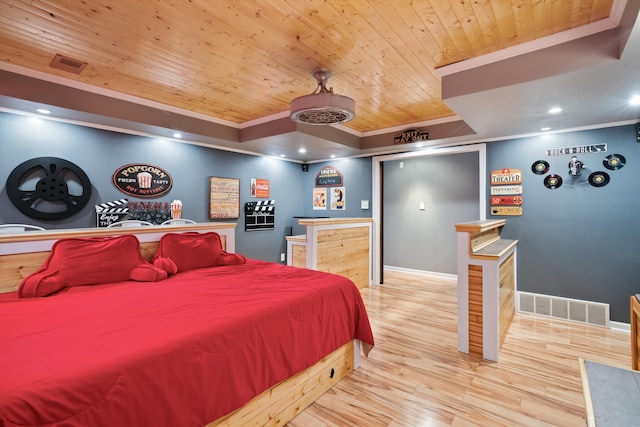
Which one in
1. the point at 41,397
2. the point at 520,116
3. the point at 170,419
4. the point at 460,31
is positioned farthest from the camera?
the point at 520,116

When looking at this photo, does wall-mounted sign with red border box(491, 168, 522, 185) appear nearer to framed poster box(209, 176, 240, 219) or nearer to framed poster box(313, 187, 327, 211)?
framed poster box(313, 187, 327, 211)

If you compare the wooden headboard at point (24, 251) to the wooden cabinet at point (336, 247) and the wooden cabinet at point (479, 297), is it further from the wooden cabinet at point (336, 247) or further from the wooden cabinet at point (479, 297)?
the wooden cabinet at point (479, 297)

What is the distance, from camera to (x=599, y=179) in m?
3.48

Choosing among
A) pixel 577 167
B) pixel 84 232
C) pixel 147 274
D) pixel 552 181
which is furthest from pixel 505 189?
pixel 84 232

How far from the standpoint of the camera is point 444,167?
5.74m

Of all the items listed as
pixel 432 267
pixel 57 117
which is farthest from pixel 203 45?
pixel 432 267

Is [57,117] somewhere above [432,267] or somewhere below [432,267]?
above

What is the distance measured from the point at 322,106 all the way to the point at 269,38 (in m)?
0.63

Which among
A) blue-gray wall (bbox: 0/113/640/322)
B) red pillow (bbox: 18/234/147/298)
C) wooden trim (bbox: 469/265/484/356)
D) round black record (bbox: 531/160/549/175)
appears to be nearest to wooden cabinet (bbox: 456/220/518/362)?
wooden trim (bbox: 469/265/484/356)

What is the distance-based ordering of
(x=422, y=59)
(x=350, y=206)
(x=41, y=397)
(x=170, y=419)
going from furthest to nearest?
(x=350, y=206)
(x=422, y=59)
(x=170, y=419)
(x=41, y=397)

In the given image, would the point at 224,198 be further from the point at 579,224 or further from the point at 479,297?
the point at 579,224

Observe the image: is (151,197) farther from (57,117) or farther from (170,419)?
(170,419)

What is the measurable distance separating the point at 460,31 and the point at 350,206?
3702 millimetres

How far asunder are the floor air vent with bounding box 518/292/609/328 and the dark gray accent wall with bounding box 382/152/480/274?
5.49ft
